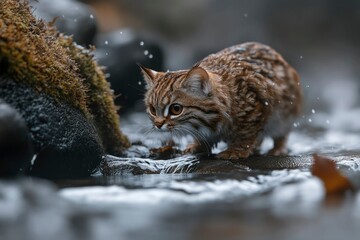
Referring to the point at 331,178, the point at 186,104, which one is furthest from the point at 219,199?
the point at 186,104

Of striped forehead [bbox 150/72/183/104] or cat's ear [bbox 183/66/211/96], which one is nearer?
cat's ear [bbox 183/66/211/96]

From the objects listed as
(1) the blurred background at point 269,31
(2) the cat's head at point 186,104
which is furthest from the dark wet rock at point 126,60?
(2) the cat's head at point 186,104

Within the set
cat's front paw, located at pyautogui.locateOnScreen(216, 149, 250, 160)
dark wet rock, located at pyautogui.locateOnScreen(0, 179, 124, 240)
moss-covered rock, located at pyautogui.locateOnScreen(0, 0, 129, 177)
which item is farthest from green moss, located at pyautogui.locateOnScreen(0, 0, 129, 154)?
dark wet rock, located at pyautogui.locateOnScreen(0, 179, 124, 240)

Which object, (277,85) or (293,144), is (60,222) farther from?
(293,144)

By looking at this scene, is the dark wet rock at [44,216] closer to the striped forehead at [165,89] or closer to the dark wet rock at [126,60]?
the striped forehead at [165,89]

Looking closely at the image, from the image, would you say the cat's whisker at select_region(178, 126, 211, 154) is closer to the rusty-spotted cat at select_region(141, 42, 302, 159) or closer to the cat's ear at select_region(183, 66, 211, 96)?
the rusty-spotted cat at select_region(141, 42, 302, 159)

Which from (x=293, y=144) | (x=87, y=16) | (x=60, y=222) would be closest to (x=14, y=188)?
(x=60, y=222)

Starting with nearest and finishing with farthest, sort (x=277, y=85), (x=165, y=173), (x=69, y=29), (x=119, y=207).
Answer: (x=119, y=207)
(x=165, y=173)
(x=277, y=85)
(x=69, y=29)
